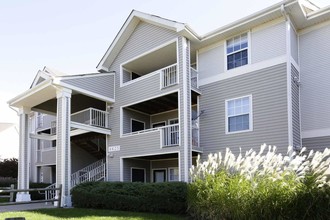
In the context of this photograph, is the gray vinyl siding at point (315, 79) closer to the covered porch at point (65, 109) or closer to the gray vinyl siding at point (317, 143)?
the gray vinyl siding at point (317, 143)

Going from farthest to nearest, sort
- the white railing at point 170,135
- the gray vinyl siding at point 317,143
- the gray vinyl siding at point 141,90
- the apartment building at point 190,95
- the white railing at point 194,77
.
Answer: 1. the gray vinyl siding at point 141,90
2. the white railing at point 194,77
3. the white railing at point 170,135
4. the apartment building at point 190,95
5. the gray vinyl siding at point 317,143

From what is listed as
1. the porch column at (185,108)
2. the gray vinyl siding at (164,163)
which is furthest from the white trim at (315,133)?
the gray vinyl siding at (164,163)

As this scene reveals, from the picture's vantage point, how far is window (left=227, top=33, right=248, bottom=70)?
14702 millimetres

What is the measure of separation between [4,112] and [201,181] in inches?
972

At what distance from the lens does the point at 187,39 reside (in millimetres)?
15641

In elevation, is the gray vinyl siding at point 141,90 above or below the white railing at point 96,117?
above

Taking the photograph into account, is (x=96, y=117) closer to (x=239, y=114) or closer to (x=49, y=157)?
(x=239, y=114)

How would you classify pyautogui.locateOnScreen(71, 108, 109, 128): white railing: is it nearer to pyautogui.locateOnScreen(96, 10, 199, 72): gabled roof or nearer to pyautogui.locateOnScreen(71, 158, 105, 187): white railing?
pyautogui.locateOnScreen(71, 158, 105, 187): white railing

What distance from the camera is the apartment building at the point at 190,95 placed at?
13.3 metres

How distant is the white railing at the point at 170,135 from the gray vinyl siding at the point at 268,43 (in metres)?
4.79

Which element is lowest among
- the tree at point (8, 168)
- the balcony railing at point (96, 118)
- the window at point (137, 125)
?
the tree at point (8, 168)

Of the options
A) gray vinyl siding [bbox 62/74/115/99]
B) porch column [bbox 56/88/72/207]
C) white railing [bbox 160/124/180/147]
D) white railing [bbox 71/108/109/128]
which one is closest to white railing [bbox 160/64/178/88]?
white railing [bbox 160/124/180/147]

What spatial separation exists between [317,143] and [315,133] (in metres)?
0.41

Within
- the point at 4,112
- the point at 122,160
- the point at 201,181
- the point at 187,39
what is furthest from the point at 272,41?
the point at 4,112
